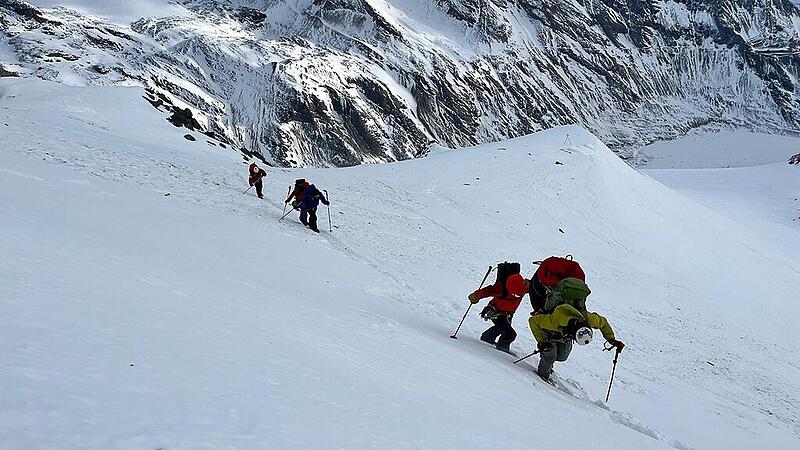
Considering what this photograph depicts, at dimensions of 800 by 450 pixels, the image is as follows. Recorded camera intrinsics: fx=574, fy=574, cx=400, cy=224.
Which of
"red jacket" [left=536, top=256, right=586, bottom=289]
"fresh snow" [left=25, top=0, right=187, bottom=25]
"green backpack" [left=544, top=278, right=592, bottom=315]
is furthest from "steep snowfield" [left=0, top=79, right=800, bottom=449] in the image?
"fresh snow" [left=25, top=0, right=187, bottom=25]

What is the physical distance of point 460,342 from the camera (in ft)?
26.6

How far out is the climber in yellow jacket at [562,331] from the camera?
670cm

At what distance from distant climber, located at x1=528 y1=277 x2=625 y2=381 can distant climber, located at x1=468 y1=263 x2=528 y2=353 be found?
31.2 inches

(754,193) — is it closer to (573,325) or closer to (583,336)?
(573,325)

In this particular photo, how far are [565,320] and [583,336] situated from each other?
0.35m

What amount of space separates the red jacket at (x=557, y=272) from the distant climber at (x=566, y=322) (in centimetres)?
20

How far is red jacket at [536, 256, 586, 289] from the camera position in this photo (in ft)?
23.8

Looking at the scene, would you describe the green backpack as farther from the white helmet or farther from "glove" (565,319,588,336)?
the white helmet

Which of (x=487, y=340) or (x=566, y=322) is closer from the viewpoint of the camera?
(x=566, y=322)

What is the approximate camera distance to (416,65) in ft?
377

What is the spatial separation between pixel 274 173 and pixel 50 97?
520 inches

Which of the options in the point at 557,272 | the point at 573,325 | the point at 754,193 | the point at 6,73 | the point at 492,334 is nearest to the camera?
the point at 573,325

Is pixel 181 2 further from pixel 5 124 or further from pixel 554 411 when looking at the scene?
pixel 554 411

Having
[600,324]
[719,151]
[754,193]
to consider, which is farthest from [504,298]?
[719,151]
